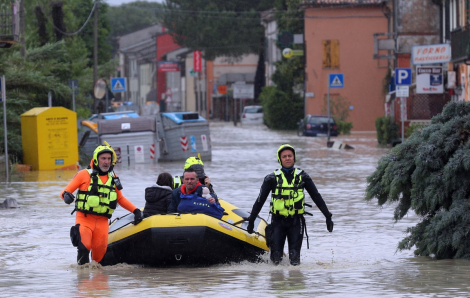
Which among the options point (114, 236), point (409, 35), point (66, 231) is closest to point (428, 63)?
point (409, 35)

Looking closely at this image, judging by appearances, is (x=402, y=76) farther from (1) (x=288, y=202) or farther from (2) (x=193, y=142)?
(1) (x=288, y=202)

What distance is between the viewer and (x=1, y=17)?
80.4 ft

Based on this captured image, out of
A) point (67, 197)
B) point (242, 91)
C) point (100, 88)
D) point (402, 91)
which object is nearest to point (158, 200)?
point (67, 197)

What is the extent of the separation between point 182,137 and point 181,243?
21776mm

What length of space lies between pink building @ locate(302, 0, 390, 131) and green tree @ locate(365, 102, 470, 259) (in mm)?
50855

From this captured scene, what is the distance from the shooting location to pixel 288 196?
10.6 metres

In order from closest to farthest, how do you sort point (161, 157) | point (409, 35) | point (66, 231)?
1. point (66, 231)
2. point (161, 157)
3. point (409, 35)

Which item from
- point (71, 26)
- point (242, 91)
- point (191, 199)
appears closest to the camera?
point (191, 199)

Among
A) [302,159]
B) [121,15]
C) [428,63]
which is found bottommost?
[302,159]

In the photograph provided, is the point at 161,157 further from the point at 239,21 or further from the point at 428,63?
the point at 239,21

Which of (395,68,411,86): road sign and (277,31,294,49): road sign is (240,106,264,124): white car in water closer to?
(277,31,294,49): road sign

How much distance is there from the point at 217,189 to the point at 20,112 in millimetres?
10042

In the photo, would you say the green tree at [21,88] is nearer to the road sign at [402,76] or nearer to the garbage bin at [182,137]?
the garbage bin at [182,137]

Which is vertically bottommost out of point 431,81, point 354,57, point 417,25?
point 431,81
